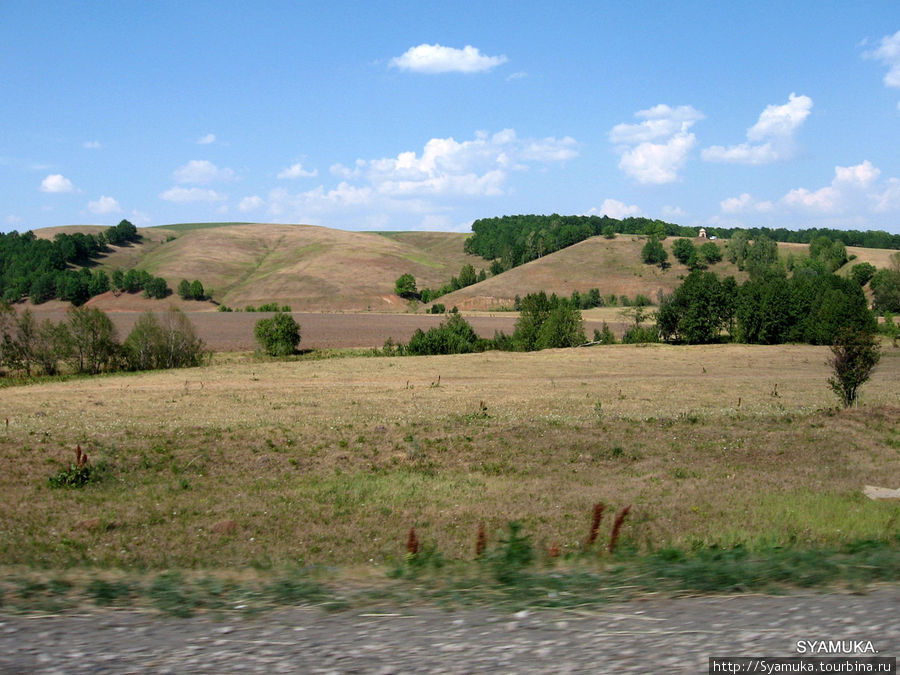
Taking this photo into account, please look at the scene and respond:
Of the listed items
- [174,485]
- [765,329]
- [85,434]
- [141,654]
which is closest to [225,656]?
[141,654]

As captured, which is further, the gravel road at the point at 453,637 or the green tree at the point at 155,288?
the green tree at the point at 155,288

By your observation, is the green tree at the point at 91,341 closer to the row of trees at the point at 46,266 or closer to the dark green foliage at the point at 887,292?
the row of trees at the point at 46,266

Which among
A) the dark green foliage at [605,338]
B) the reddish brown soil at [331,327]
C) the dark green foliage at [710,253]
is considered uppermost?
the dark green foliage at [710,253]

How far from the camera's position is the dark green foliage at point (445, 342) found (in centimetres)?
8425

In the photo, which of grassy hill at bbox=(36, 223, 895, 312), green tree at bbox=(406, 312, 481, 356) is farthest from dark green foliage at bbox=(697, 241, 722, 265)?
green tree at bbox=(406, 312, 481, 356)

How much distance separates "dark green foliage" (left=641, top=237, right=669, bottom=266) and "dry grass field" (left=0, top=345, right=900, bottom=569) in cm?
11152

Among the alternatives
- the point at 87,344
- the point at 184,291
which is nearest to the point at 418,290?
the point at 184,291

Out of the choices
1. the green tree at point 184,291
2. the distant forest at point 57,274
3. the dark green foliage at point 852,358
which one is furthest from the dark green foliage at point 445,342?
the distant forest at point 57,274

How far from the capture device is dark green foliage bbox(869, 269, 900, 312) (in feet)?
376

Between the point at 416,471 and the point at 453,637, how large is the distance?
1856 centimetres

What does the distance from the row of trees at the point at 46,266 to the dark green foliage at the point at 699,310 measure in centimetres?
11401

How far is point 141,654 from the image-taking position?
4.66 m

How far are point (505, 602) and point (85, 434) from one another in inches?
1040

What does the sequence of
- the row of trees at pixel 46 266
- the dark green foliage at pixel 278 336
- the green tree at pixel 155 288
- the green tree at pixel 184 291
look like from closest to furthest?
1. the dark green foliage at pixel 278 336
2. the row of trees at pixel 46 266
3. the green tree at pixel 155 288
4. the green tree at pixel 184 291
